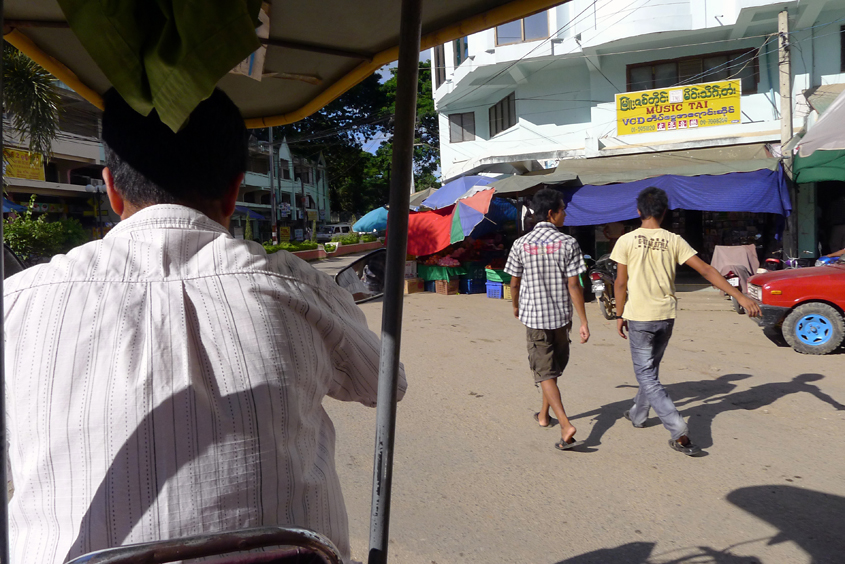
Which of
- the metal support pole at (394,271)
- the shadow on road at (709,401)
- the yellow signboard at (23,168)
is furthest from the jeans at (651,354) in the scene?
the yellow signboard at (23,168)

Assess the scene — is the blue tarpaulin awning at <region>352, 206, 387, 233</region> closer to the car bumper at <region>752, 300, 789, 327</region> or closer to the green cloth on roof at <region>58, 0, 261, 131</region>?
the car bumper at <region>752, 300, 789, 327</region>

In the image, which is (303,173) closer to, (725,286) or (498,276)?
(498,276)

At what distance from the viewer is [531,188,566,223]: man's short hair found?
452 cm

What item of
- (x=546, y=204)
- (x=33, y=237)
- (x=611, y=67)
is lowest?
(x=546, y=204)

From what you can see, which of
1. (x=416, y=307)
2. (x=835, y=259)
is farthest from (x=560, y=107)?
(x=835, y=259)

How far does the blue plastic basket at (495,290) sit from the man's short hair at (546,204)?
8.12 m

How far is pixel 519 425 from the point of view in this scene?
15.7ft

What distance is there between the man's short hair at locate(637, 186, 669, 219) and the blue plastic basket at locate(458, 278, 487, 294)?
30.2 ft

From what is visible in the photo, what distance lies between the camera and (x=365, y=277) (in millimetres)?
1522

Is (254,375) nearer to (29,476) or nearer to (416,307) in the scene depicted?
(29,476)

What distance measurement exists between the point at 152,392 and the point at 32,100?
12395mm

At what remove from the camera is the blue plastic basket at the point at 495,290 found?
12672 mm

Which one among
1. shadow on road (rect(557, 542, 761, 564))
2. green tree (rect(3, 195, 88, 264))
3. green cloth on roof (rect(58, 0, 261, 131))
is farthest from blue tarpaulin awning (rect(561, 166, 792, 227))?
green cloth on roof (rect(58, 0, 261, 131))

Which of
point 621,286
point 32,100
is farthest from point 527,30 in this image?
point 621,286
